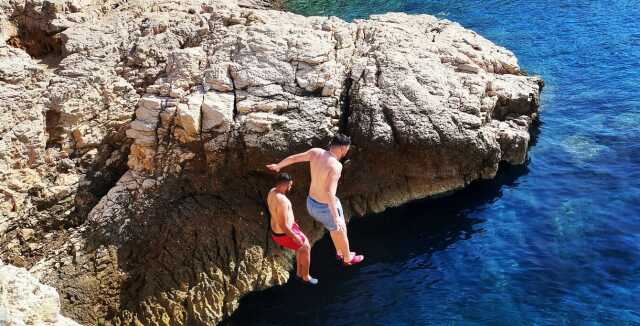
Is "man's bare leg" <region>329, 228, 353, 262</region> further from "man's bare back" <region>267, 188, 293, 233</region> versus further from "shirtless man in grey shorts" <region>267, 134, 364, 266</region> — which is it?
"man's bare back" <region>267, 188, 293, 233</region>

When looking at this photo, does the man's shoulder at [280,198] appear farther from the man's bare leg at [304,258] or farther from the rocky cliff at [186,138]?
the rocky cliff at [186,138]

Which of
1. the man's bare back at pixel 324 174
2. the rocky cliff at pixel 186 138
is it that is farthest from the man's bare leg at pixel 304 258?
the rocky cliff at pixel 186 138

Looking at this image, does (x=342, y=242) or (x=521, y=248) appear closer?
(x=342, y=242)

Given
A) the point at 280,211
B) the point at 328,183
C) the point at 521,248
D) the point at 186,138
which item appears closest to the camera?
the point at 328,183

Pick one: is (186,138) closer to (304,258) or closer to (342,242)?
(304,258)

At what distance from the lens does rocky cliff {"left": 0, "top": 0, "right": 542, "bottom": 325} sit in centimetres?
1397

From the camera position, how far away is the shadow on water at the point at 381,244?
1418 centimetres

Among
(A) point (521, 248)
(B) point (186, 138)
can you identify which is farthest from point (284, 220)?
(A) point (521, 248)

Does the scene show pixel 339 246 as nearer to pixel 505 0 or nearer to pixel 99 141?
pixel 99 141

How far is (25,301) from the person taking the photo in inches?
311

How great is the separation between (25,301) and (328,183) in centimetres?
543

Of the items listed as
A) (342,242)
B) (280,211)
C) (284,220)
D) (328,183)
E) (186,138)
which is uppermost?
(186,138)

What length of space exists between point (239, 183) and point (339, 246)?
3.70 m

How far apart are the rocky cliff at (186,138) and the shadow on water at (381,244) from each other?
0.38 m
